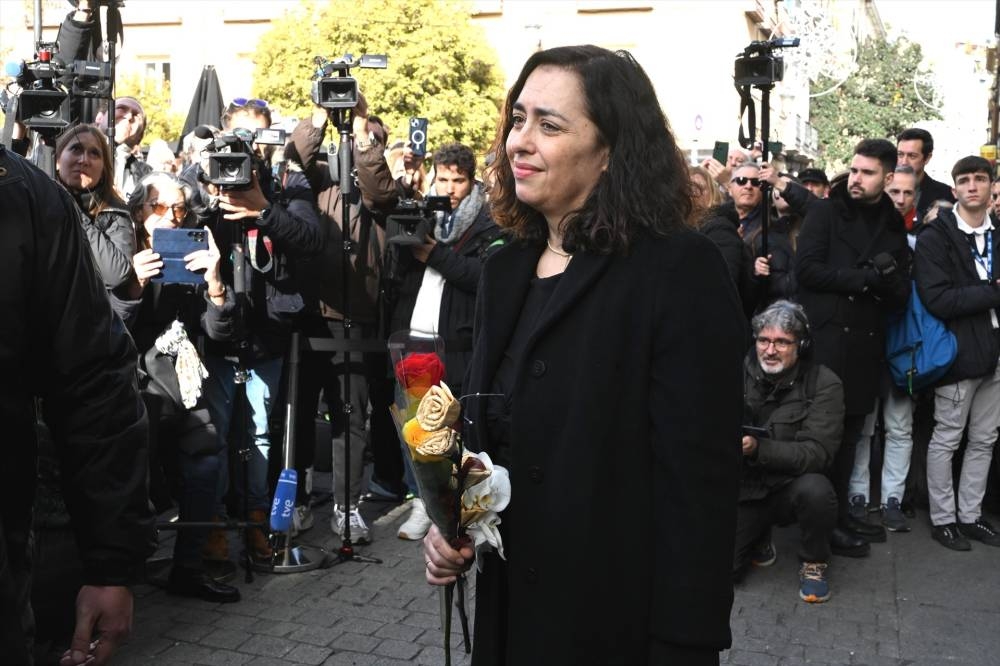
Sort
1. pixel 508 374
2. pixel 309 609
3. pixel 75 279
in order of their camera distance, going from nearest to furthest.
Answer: pixel 75 279 → pixel 508 374 → pixel 309 609

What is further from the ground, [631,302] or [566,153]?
[566,153]

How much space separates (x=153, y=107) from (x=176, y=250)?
94.0 feet

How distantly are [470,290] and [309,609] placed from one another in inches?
86.5

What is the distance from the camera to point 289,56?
33438mm

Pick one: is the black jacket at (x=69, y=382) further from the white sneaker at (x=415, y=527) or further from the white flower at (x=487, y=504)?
the white sneaker at (x=415, y=527)

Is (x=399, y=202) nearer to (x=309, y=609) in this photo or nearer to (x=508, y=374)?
(x=309, y=609)

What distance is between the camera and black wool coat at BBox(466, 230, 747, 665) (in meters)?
2.49

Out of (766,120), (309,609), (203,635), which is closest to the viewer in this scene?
(203,635)

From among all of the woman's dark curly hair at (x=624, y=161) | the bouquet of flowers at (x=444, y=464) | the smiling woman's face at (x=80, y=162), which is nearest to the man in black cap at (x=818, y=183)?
the smiling woman's face at (x=80, y=162)

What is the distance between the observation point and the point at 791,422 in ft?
21.8

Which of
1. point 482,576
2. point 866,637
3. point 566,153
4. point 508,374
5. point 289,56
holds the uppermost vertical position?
point 289,56

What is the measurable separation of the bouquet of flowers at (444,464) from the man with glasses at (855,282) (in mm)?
5185

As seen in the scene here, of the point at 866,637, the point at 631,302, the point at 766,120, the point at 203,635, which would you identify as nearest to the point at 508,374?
the point at 631,302

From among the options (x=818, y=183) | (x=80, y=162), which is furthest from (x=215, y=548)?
(x=818, y=183)
